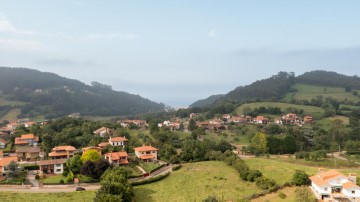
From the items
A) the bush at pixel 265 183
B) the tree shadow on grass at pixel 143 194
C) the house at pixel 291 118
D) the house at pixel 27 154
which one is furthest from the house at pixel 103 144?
the house at pixel 291 118

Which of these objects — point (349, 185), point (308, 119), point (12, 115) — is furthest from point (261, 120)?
point (12, 115)

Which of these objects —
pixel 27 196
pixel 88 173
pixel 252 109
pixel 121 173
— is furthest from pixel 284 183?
pixel 252 109

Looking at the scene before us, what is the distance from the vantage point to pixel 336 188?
34.6 m

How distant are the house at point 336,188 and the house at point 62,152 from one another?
126 feet

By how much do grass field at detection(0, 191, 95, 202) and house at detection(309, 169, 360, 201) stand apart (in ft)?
79.4

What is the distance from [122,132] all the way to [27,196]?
107 ft

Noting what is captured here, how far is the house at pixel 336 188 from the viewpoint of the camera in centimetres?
3344

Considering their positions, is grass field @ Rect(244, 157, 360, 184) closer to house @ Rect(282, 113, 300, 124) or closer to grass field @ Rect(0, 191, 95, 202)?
grass field @ Rect(0, 191, 95, 202)

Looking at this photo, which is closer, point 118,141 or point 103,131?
point 118,141

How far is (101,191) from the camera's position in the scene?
33312mm

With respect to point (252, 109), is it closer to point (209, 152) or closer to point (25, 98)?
point (209, 152)

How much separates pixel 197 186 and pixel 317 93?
127m

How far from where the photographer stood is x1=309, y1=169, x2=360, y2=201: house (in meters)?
33.4

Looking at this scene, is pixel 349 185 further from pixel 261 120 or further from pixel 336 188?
pixel 261 120
